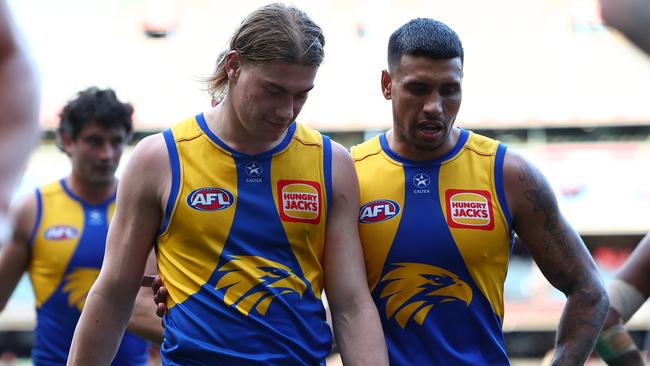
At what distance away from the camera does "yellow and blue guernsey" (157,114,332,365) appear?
11.5 feet

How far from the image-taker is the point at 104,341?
3578 mm

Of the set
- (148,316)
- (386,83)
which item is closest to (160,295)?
(148,316)

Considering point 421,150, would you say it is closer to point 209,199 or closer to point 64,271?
point 209,199

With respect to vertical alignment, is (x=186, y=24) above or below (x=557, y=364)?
above

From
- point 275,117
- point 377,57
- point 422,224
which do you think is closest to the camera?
point 275,117

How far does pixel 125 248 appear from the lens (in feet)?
11.6

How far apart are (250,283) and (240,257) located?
9 centimetres

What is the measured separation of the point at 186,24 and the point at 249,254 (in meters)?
8.70

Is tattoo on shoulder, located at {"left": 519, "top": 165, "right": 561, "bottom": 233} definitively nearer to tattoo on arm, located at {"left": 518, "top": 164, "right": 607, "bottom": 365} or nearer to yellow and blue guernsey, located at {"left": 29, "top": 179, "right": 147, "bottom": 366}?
tattoo on arm, located at {"left": 518, "top": 164, "right": 607, "bottom": 365}

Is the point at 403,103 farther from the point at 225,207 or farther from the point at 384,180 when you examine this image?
the point at 225,207

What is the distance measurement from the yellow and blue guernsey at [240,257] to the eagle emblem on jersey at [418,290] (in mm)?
362

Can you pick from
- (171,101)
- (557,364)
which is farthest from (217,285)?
(171,101)

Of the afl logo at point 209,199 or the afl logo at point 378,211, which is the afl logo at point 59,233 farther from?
the afl logo at point 209,199

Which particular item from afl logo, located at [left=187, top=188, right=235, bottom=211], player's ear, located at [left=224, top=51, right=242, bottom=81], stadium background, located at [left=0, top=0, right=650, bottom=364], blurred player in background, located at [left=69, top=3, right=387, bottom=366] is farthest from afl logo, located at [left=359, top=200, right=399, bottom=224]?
stadium background, located at [left=0, top=0, right=650, bottom=364]
